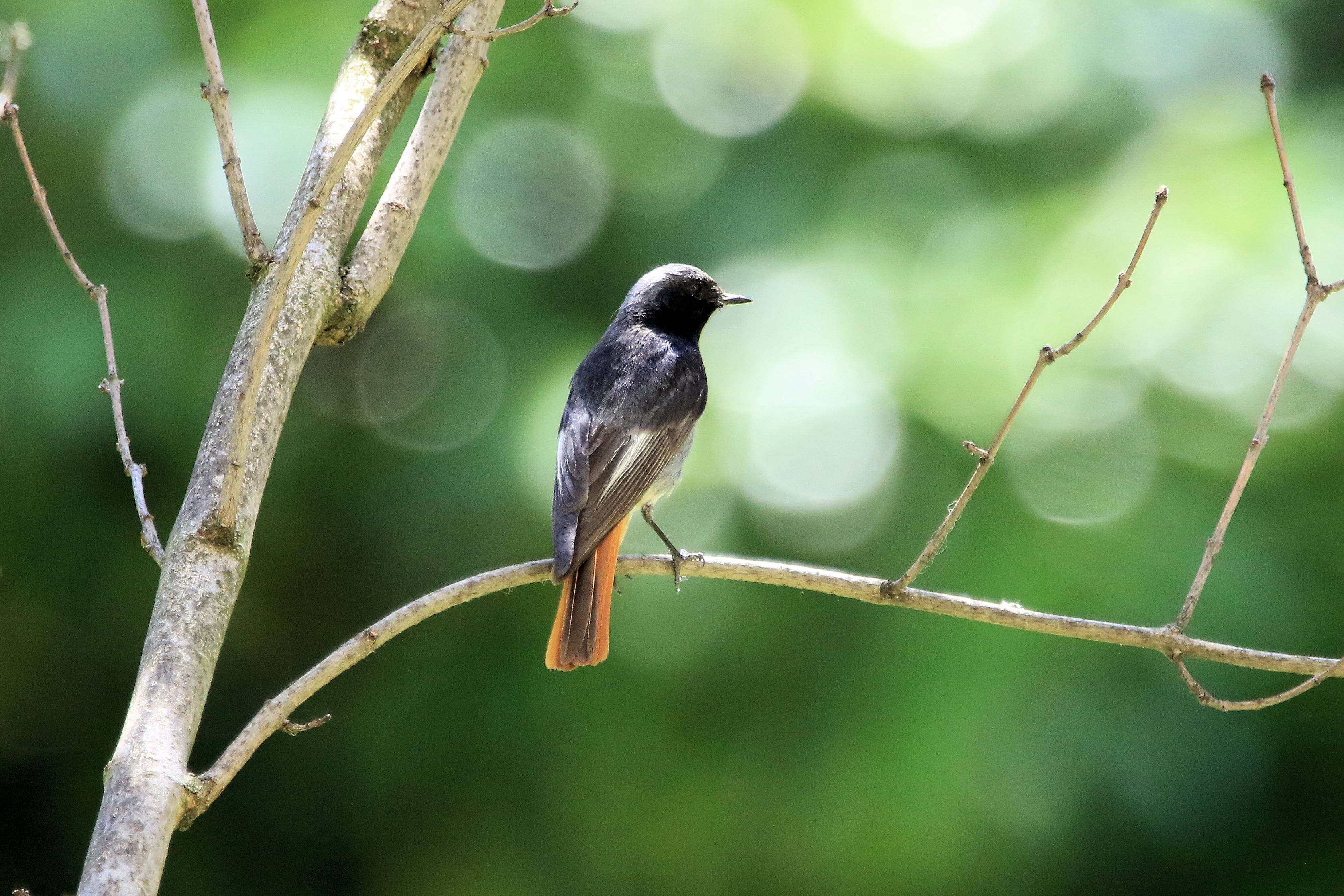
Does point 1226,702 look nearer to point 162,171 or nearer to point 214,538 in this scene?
point 214,538

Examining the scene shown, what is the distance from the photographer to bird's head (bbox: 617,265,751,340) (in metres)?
4.07

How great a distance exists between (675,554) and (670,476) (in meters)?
0.36

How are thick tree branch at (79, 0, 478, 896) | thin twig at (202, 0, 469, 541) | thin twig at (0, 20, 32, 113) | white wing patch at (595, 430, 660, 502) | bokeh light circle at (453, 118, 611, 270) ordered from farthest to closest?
bokeh light circle at (453, 118, 611, 270) → white wing patch at (595, 430, 660, 502) → thin twig at (0, 20, 32, 113) → thin twig at (202, 0, 469, 541) → thick tree branch at (79, 0, 478, 896)

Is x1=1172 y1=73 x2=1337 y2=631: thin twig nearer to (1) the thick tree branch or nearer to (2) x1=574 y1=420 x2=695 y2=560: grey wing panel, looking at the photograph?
(2) x1=574 y1=420 x2=695 y2=560: grey wing panel

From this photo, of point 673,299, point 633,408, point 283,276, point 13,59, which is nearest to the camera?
point 283,276

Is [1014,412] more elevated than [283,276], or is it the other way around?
[1014,412]

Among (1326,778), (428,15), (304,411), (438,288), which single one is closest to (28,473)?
(304,411)

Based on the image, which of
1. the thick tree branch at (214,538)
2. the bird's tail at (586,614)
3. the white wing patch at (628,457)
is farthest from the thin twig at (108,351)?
the white wing patch at (628,457)

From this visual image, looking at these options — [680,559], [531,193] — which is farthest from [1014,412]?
[531,193]

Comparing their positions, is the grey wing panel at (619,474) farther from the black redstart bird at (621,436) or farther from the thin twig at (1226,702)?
the thin twig at (1226,702)

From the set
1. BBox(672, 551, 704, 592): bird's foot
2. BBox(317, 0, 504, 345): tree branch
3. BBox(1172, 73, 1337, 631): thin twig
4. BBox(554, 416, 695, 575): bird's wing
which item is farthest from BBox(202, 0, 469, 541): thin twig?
Result: BBox(1172, 73, 1337, 631): thin twig

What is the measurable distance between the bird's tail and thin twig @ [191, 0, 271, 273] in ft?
3.84

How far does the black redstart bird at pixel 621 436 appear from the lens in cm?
295

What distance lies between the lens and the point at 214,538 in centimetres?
189
